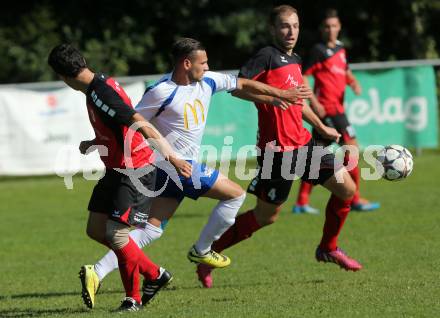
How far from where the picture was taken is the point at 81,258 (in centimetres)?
971

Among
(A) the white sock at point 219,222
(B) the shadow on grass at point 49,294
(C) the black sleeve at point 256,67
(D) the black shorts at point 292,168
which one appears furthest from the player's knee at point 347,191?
(B) the shadow on grass at point 49,294

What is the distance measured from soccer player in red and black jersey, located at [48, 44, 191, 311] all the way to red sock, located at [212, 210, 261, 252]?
1.30 metres

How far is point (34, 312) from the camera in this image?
705 cm

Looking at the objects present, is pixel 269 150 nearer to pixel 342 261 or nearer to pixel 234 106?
pixel 342 261

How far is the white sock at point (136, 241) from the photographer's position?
729cm

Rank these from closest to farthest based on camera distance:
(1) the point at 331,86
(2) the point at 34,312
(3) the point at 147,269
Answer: (3) the point at 147,269
(2) the point at 34,312
(1) the point at 331,86

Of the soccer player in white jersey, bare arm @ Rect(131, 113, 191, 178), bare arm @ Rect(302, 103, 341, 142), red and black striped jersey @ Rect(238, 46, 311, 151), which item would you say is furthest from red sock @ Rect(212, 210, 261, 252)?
bare arm @ Rect(131, 113, 191, 178)

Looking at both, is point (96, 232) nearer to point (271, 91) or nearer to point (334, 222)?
point (271, 91)

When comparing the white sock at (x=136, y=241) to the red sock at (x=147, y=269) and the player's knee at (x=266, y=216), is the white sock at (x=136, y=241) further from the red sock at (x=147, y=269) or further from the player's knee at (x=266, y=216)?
the player's knee at (x=266, y=216)

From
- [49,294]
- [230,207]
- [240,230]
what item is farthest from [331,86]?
[49,294]

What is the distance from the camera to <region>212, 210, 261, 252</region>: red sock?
810 centimetres

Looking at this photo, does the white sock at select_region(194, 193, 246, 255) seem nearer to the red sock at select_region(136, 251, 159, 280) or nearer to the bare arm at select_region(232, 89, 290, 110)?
the bare arm at select_region(232, 89, 290, 110)

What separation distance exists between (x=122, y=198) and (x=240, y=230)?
1729 mm

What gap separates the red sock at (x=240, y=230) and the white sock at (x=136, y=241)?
2.45ft
